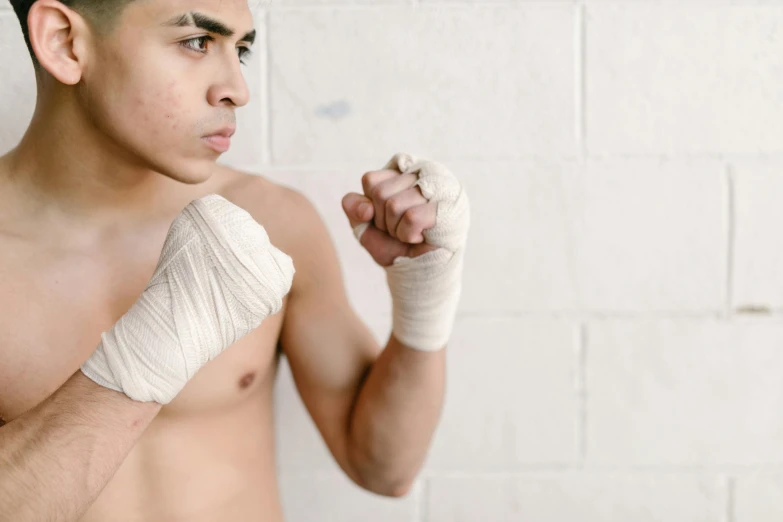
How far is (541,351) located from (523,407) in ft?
0.30

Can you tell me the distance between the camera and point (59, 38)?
855 mm

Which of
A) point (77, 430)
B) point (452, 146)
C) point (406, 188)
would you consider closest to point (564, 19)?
point (452, 146)

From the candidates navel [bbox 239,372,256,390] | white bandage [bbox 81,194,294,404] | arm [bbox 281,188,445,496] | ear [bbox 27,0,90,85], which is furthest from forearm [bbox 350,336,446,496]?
ear [bbox 27,0,90,85]

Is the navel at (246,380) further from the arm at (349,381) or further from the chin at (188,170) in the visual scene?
the chin at (188,170)

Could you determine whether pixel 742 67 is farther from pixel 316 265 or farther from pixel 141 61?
pixel 141 61

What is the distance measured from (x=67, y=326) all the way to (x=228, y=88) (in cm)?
34

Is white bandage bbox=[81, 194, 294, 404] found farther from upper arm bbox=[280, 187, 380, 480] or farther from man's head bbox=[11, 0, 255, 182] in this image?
upper arm bbox=[280, 187, 380, 480]

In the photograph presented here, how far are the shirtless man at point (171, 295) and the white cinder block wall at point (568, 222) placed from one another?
143 mm

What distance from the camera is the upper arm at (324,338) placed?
3.45ft

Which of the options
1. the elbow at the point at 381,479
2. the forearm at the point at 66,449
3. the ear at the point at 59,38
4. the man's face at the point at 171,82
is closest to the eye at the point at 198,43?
the man's face at the point at 171,82

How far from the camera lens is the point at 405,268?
896 millimetres

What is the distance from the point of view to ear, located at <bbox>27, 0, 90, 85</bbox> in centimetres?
84

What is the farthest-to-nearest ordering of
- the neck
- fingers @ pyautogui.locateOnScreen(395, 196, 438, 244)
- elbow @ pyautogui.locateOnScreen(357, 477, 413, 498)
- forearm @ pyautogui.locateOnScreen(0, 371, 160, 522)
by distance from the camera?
1. elbow @ pyautogui.locateOnScreen(357, 477, 413, 498)
2. the neck
3. fingers @ pyautogui.locateOnScreen(395, 196, 438, 244)
4. forearm @ pyautogui.locateOnScreen(0, 371, 160, 522)

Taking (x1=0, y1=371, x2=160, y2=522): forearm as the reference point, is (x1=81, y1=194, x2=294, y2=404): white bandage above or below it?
above
